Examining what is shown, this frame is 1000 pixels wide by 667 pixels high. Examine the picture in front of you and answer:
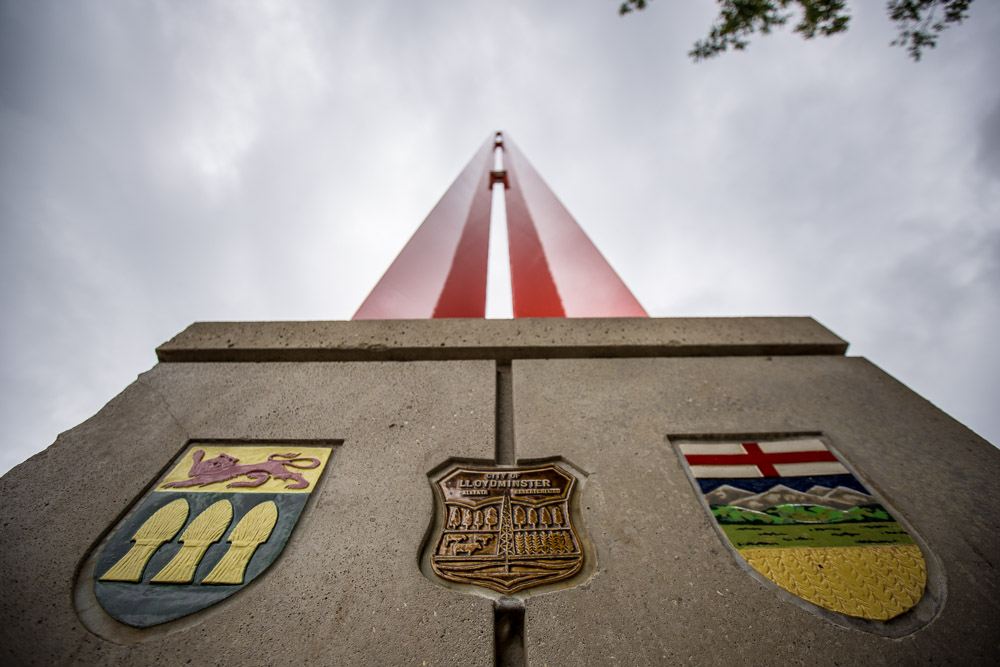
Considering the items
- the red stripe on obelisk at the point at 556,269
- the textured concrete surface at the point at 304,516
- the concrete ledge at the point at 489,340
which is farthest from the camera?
the red stripe on obelisk at the point at 556,269

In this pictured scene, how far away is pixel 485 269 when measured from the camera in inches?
221

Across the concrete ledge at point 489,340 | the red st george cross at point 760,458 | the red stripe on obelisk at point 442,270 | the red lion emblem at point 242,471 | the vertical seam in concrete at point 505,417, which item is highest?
the red stripe on obelisk at point 442,270

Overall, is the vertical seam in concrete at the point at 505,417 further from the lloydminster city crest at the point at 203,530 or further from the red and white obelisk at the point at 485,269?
the red and white obelisk at the point at 485,269

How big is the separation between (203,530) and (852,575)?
2467 millimetres

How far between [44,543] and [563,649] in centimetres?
203

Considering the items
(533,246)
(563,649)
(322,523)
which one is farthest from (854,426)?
(533,246)

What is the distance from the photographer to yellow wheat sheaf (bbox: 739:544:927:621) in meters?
1.50

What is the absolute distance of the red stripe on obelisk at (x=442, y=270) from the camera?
4434 millimetres

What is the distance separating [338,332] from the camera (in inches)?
108

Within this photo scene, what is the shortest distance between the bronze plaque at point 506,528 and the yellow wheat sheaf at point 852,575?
705 mm

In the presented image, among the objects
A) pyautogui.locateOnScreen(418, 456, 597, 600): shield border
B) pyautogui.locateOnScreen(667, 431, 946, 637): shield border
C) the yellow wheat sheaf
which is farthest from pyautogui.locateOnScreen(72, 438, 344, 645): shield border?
the yellow wheat sheaf

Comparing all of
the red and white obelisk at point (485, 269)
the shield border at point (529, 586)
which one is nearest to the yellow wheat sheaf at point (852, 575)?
the shield border at point (529, 586)

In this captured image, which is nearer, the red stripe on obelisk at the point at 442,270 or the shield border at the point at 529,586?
the shield border at the point at 529,586

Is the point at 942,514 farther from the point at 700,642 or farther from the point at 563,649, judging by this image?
the point at 563,649
